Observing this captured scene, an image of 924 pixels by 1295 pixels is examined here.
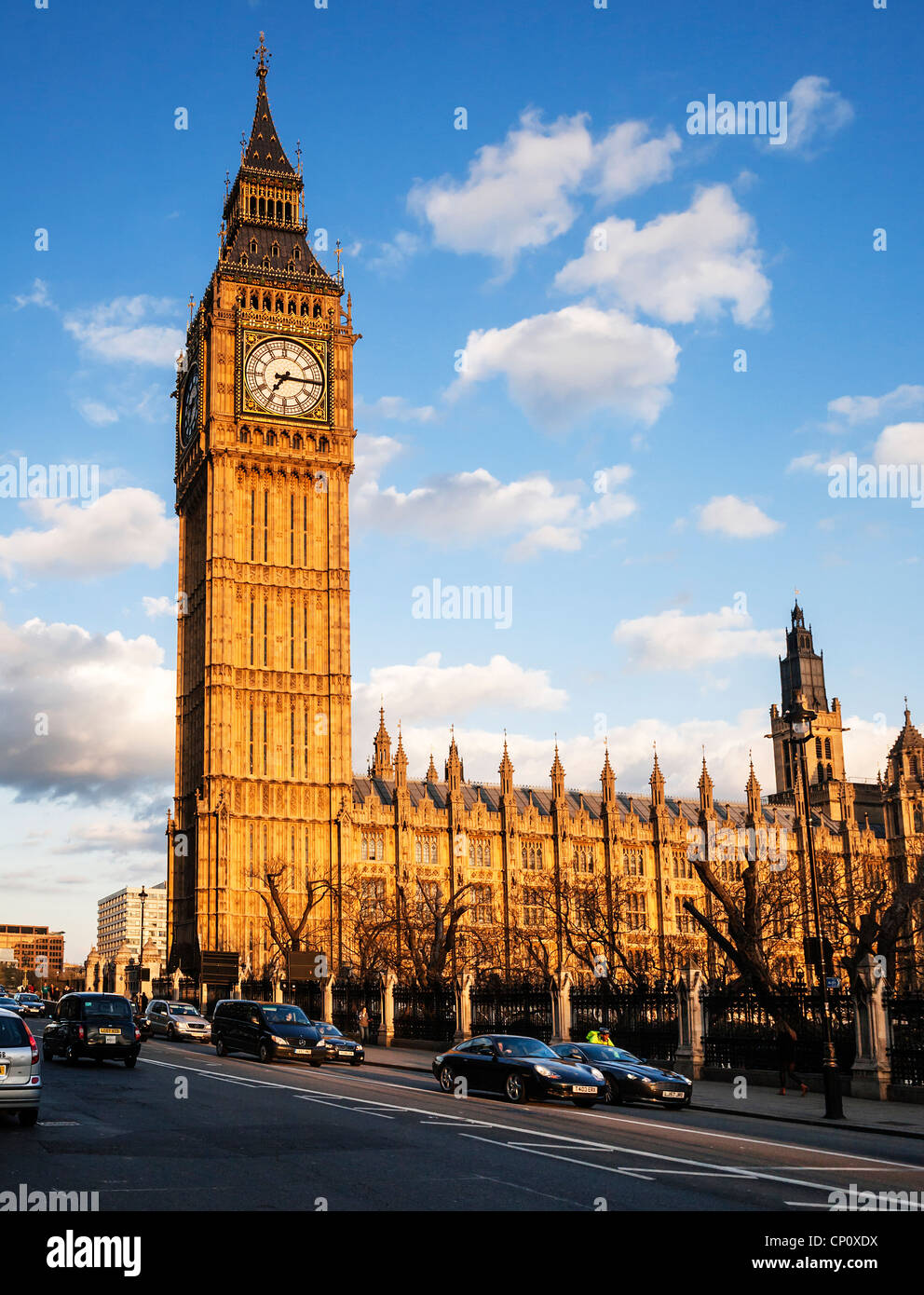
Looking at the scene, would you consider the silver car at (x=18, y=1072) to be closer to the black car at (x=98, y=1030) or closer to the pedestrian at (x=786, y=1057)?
the black car at (x=98, y=1030)

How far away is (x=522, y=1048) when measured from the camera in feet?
78.2

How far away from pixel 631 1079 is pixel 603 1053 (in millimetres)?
1842

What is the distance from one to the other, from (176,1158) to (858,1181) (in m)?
7.26

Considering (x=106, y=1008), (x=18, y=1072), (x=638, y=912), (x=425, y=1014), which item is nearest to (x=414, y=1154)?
(x=18, y=1072)

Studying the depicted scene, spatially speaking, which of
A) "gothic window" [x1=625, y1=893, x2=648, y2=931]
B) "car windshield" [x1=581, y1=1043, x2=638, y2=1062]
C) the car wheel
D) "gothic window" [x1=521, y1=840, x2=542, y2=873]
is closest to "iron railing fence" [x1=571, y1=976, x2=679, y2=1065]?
"car windshield" [x1=581, y1=1043, x2=638, y2=1062]

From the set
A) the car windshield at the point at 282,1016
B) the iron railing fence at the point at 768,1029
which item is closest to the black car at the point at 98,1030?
the car windshield at the point at 282,1016

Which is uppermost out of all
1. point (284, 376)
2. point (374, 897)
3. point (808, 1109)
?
point (284, 376)

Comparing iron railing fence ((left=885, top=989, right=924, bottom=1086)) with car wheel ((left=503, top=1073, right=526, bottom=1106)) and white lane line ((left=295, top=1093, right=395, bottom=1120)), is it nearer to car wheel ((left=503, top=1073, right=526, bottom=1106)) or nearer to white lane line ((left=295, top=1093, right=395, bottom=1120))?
car wheel ((left=503, top=1073, right=526, bottom=1106))

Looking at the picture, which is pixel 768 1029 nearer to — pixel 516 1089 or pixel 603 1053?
pixel 603 1053

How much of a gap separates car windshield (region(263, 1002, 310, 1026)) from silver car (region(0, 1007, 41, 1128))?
1769 cm

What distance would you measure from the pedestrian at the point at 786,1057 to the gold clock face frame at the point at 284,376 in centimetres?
6627

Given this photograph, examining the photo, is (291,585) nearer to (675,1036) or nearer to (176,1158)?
(675,1036)

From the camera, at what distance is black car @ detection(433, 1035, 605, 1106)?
885 inches
